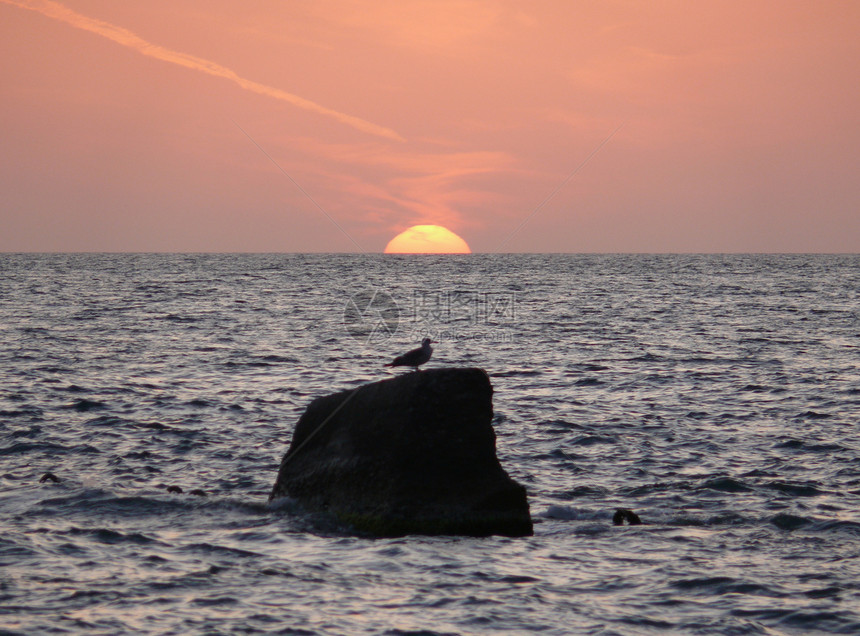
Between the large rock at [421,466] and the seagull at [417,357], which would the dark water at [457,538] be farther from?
the seagull at [417,357]

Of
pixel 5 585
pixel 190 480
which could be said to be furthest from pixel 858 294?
pixel 5 585

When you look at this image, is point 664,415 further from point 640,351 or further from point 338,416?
point 640,351

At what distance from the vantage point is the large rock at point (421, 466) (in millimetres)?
12031

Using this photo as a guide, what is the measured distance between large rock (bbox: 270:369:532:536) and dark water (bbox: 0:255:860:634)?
0.35 m

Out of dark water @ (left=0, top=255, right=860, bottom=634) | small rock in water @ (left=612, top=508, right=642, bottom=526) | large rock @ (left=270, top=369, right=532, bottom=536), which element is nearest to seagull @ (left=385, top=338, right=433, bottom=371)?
large rock @ (left=270, top=369, right=532, bottom=536)

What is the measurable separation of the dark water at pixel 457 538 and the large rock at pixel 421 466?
13.7 inches

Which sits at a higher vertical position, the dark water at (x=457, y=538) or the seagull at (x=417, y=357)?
the seagull at (x=417, y=357)

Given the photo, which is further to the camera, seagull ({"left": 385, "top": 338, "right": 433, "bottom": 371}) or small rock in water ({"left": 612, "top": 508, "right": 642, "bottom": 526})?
seagull ({"left": 385, "top": 338, "right": 433, "bottom": 371})

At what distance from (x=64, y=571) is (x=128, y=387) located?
53.0 feet

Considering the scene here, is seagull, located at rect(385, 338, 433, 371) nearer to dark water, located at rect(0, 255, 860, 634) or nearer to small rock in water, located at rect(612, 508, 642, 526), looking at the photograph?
dark water, located at rect(0, 255, 860, 634)

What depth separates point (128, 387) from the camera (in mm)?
25844

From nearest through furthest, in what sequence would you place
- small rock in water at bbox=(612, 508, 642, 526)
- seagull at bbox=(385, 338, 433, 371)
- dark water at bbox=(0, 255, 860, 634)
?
dark water at bbox=(0, 255, 860, 634) → small rock in water at bbox=(612, 508, 642, 526) → seagull at bbox=(385, 338, 433, 371)

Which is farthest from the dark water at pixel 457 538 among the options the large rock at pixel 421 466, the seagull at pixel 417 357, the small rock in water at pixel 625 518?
the seagull at pixel 417 357

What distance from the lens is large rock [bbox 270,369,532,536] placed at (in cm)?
1203
